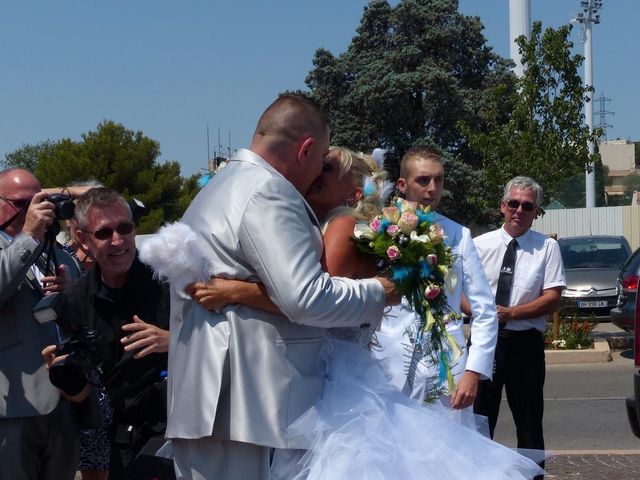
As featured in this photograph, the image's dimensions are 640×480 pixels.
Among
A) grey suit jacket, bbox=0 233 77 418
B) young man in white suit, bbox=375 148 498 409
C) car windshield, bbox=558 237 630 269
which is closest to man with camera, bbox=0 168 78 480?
grey suit jacket, bbox=0 233 77 418

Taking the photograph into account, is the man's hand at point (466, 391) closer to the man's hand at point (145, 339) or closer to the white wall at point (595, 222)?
the man's hand at point (145, 339)

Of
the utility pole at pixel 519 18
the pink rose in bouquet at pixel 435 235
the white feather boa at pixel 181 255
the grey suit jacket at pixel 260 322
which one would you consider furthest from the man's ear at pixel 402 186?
the utility pole at pixel 519 18

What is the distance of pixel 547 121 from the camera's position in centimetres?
1755

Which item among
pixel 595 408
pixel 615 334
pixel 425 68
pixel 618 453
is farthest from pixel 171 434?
pixel 425 68

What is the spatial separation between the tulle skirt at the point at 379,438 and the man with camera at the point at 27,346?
63.3 inches

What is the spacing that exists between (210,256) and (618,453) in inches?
227

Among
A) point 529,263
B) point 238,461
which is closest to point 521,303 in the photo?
point 529,263

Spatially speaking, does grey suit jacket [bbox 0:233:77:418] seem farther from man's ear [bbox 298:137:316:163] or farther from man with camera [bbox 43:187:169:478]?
man's ear [bbox 298:137:316:163]

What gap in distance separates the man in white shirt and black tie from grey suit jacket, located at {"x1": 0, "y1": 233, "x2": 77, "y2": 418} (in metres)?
3.01

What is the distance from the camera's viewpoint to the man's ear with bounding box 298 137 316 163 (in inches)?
131

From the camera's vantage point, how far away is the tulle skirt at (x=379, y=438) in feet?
10.2

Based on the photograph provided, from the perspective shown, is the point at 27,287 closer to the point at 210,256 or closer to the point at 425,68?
the point at 210,256

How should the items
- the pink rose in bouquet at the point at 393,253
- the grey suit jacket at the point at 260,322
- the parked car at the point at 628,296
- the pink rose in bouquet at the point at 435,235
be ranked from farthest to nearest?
the parked car at the point at 628,296
the pink rose in bouquet at the point at 435,235
the pink rose in bouquet at the point at 393,253
the grey suit jacket at the point at 260,322

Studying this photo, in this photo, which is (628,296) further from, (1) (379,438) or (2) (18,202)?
(1) (379,438)
